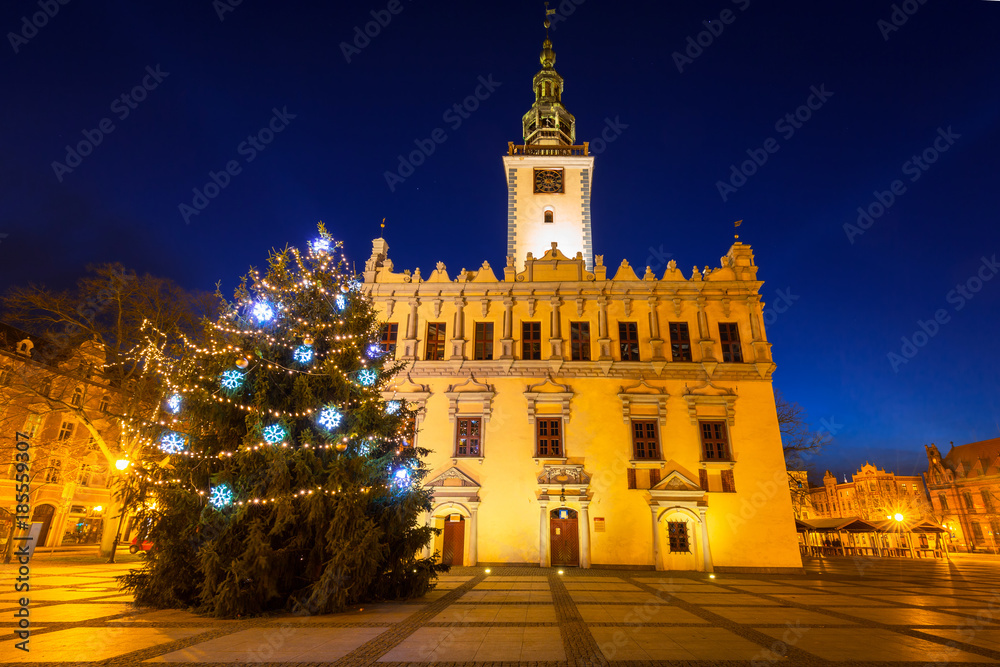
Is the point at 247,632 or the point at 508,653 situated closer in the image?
the point at 508,653

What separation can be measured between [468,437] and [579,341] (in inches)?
277

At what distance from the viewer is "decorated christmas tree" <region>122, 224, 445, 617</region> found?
926 centimetres

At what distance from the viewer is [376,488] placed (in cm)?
1040

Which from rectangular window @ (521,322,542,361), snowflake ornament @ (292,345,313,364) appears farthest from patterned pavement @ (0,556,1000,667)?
rectangular window @ (521,322,542,361)

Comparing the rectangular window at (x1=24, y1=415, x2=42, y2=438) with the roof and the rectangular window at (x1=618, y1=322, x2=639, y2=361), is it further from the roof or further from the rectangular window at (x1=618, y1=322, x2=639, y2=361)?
the roof

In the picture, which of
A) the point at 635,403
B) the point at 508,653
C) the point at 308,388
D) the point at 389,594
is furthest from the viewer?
the point at 635,403

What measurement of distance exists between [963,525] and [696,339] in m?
67.0

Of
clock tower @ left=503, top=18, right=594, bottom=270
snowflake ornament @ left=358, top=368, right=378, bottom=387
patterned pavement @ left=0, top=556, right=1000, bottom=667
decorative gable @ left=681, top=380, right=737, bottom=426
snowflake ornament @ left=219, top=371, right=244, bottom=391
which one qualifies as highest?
clock tower @ left=503, top=18, right=594, bottom=270

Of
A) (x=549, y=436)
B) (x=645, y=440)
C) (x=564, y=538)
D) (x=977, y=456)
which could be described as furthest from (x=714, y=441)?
(x=977, y=456)

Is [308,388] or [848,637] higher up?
[308,388]

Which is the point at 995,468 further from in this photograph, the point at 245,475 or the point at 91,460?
the point at 91,460

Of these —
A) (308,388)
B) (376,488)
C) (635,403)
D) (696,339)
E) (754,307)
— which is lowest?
(376,488)

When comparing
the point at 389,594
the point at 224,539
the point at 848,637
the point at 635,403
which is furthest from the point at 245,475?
the point at 635,403

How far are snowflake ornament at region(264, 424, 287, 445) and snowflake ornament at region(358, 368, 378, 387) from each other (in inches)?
78.1
